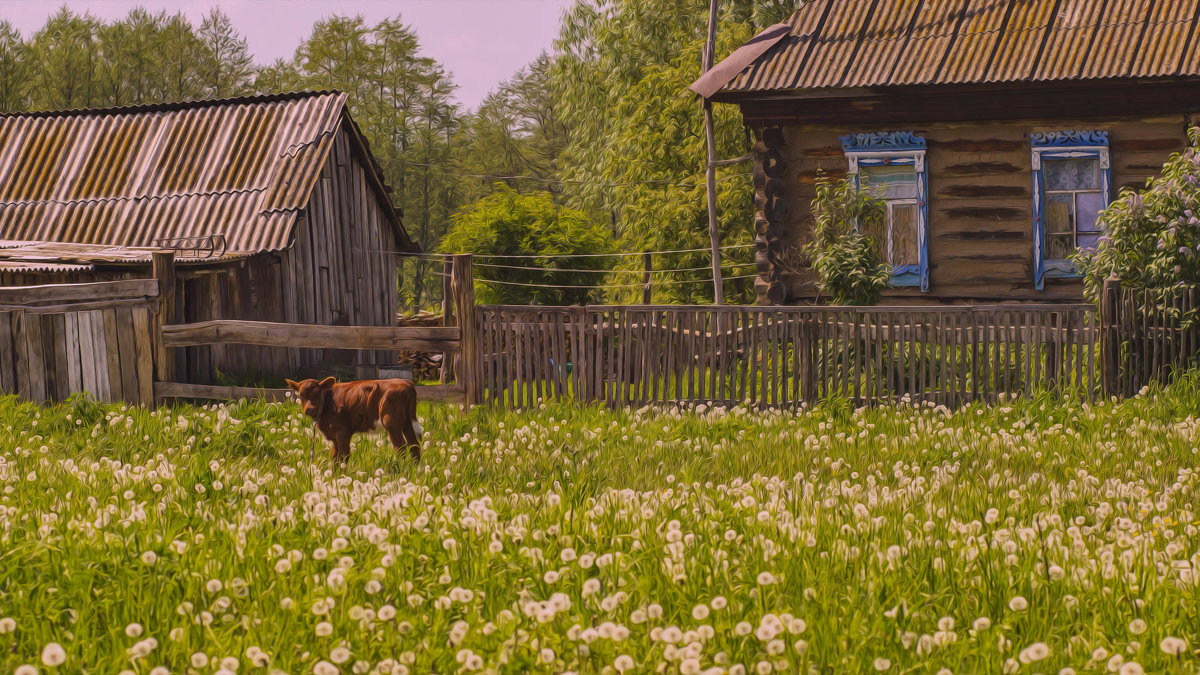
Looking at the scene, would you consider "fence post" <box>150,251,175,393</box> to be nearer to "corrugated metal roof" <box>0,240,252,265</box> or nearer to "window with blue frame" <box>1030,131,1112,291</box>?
"corrugated metal roof" <box>0,240,252,265</box>

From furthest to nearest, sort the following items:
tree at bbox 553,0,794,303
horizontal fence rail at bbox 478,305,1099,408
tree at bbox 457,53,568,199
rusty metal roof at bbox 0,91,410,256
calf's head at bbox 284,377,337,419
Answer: tree at bbox 457,53,568,199 < tree at bbox 553,0,794,303 < rusty metal roof at bbox 0,91,410,256 < horizontal fence rail at bbox 478,305,1099,408 < calf's head at bbox 284,377,337,419

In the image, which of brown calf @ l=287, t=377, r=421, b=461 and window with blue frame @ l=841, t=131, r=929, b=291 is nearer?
brown calf @ l=287, t=377, r=421, b=461

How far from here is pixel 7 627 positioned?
3.72m

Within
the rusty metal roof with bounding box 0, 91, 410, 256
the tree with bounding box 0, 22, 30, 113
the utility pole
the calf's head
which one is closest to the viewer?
the calf's head

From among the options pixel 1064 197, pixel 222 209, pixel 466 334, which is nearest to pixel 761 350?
pixel 466 334

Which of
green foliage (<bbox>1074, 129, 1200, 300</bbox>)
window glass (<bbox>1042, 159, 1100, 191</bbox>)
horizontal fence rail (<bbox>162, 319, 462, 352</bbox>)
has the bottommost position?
horizontal fence rail (<bbox>162, 319, 462, 352</bbox>)

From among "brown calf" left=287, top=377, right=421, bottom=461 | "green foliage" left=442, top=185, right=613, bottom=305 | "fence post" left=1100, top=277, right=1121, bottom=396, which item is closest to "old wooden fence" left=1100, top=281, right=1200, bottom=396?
"fence post" left=1100, top=277, right=1121, bottom=396

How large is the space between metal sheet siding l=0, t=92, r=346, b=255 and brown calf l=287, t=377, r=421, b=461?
11.0 m

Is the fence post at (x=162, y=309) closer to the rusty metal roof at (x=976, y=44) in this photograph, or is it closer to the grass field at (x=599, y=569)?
the grass field at (x=599, y=569)

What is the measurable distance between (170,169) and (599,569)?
58.9 ft

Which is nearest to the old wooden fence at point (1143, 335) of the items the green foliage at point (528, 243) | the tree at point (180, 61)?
the green foliage at point (528, 243)

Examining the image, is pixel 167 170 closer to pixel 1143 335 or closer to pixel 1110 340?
pixel 1110 340

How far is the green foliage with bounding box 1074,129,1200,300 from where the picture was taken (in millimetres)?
11852

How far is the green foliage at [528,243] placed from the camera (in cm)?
2561
